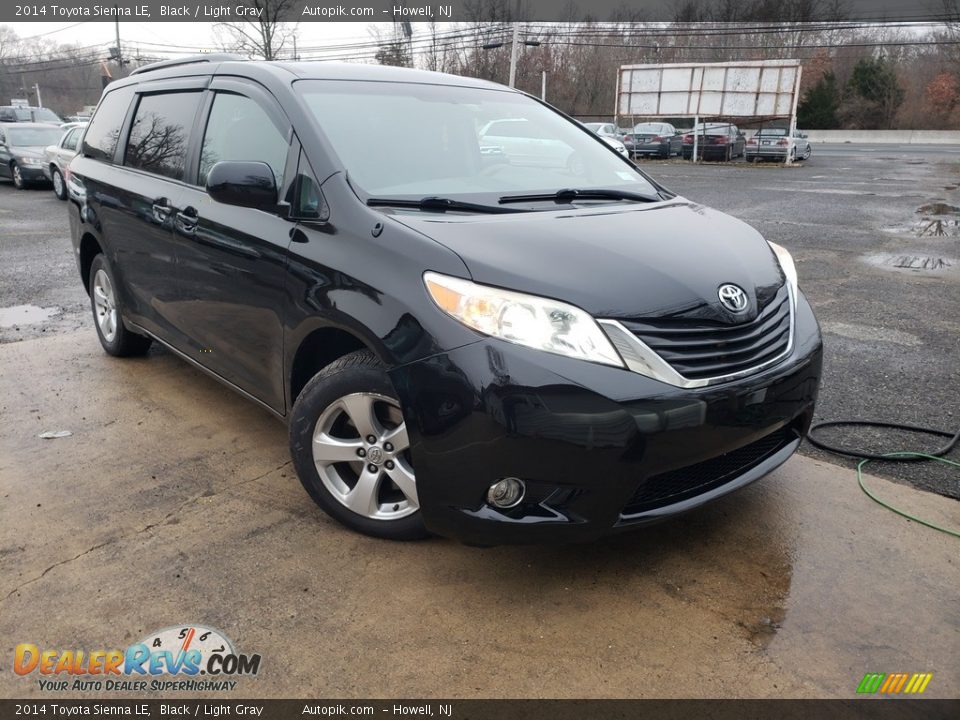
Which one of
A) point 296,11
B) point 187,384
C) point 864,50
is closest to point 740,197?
point 187,384

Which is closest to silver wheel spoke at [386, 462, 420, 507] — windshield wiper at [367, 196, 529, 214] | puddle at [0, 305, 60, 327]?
windshield wiper at [367, 196, 529, 214]

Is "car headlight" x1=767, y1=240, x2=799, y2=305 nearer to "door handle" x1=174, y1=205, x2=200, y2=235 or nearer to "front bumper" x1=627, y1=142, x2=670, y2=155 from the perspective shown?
"door handle" x1=174, y1=205, x2=200, y2=235

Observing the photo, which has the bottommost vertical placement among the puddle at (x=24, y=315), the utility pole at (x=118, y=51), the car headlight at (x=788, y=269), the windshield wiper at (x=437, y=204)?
the puddle at (x=24, y=315)

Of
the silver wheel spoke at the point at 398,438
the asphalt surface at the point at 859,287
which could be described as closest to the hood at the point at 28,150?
the asphalt surface at the point at 859,287

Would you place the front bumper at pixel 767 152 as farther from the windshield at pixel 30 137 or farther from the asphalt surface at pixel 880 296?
the windshield at pixel 30 137

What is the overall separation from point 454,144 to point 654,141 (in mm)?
28635

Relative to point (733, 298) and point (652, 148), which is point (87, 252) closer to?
point (733, 298)

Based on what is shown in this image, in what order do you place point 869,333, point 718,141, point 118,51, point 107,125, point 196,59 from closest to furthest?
point 196,59 → point 107,125 → point 869,333 → point 718,141 → point 118,51

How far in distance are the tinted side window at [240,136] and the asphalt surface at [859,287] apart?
2.88 m

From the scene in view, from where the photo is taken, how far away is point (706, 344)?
250cm

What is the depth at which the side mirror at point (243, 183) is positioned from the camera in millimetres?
3041

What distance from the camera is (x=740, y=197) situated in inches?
635

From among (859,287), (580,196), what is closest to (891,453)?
(580,196)

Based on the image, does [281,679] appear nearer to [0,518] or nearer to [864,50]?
[0,518]
